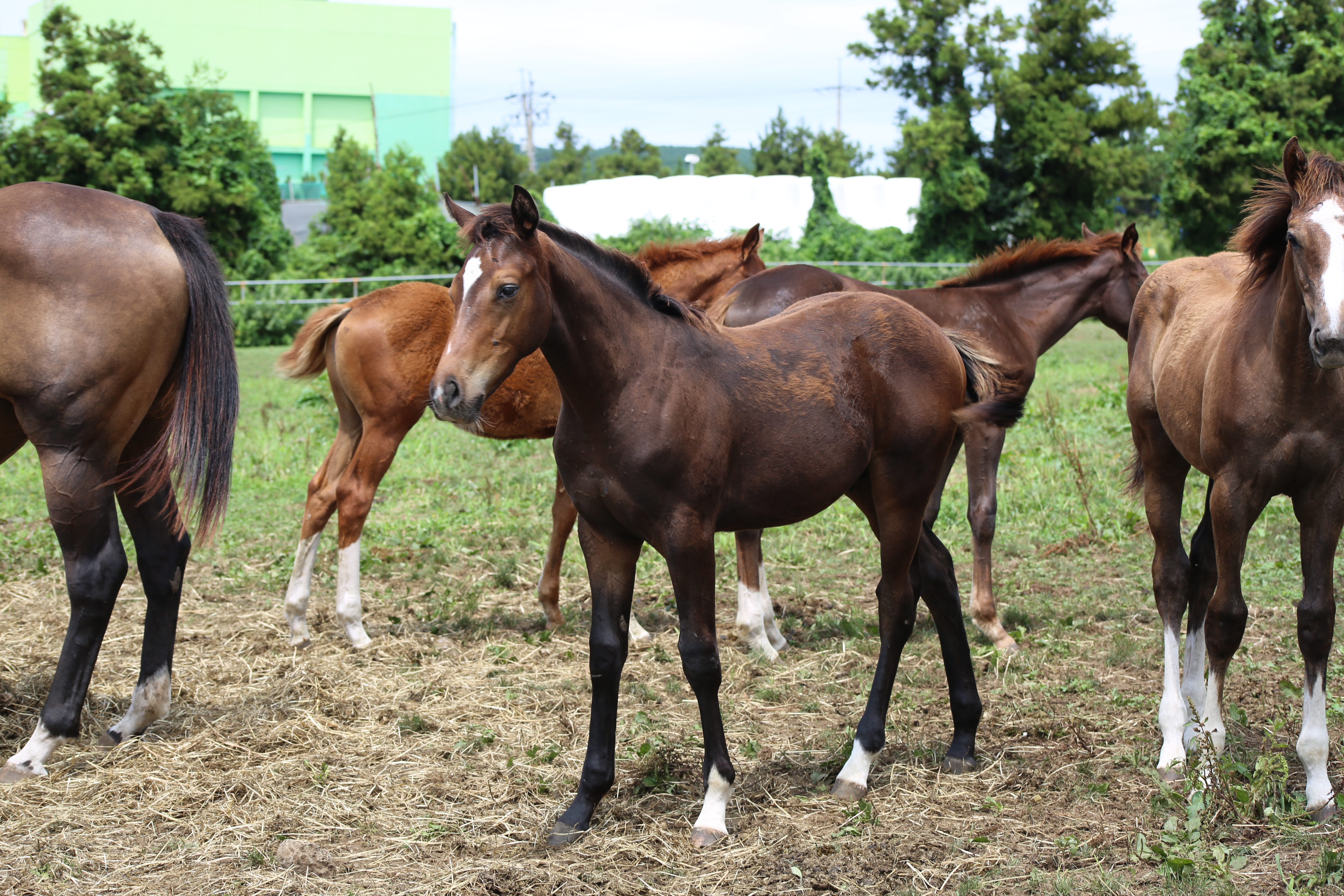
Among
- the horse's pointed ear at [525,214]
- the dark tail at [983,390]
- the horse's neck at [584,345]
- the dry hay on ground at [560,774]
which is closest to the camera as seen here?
the horse's pointed ear at [525,214]

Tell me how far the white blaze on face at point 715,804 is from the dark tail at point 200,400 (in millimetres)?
2398

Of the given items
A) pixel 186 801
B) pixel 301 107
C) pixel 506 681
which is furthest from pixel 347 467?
pixel 301 107

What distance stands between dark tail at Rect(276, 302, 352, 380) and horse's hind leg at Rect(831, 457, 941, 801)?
3.67 m

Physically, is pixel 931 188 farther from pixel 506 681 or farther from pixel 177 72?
pixel 177 72

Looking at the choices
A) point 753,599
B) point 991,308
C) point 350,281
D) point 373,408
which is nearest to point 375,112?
point 350,281

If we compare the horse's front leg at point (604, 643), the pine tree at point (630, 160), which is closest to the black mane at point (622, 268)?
the horse's front leg at point (604, 643)

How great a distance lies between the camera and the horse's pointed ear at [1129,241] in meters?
6.71

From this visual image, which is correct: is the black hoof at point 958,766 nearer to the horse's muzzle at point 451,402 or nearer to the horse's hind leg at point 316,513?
the horse's muzzle at point 451,402

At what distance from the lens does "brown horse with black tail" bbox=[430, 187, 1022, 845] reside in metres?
3.21

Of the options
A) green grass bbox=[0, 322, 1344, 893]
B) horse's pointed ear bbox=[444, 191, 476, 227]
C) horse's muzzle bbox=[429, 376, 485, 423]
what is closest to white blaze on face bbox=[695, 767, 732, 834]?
green grass bbox=[0, 322, 1344, 893]

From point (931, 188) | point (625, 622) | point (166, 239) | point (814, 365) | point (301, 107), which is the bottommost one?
point (625, 622)

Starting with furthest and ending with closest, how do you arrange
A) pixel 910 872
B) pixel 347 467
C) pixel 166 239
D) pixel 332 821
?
pixel 347 467, pixel 166 239, pixel 332 821, pixel 910 872

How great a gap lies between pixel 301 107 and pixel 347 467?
46245 millimetres

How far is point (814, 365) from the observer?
3779mm
